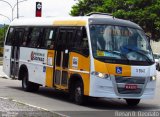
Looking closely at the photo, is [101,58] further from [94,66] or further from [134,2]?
[134,2]

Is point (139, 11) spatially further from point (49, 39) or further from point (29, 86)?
point (49, 39)

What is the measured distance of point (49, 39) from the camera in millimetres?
18594

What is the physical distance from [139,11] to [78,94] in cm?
4939

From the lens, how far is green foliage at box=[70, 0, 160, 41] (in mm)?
63844

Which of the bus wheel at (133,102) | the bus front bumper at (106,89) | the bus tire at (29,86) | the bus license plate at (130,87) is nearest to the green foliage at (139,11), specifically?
the bus tire at (29,86)

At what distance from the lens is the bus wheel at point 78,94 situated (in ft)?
52.7

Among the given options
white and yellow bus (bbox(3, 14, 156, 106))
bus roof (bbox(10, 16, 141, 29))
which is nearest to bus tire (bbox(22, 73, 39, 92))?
white and yellow bus (bbox(3, 14, 156, 106))

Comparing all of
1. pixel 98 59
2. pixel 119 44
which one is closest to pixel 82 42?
pixel 98 59

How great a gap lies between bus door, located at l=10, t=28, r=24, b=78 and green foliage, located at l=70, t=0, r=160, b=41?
41679 millimetres

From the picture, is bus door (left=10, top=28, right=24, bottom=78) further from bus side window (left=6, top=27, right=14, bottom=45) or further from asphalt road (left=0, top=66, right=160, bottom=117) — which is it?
asphalt road (left=0, top=66, right=160, bottom=117)

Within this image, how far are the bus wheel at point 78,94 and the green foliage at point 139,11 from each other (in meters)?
47.1

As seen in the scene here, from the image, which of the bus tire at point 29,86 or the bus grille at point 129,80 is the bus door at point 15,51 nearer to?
the bus tire at point 29,86

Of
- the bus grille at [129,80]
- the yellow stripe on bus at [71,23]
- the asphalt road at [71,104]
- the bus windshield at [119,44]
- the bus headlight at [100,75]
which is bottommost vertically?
the asphalt road at [71,104]

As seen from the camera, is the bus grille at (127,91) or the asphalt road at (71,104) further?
the bus grille at (127,91)
